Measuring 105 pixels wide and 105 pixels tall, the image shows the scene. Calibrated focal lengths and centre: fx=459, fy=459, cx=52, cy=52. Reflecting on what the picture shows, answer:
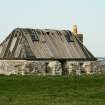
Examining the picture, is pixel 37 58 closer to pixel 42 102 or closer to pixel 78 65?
pixel 78 65

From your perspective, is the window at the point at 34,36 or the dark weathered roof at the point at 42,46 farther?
the window at the point at 34,36

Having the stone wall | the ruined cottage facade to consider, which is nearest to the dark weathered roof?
the ruined cottage facade

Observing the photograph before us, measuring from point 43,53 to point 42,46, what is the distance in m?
1.18

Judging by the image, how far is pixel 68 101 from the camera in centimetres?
1762

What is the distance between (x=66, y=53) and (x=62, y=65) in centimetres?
144

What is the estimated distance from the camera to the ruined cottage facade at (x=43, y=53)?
41188mm

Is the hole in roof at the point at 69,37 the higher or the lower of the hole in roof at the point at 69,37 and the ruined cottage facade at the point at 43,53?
the higher

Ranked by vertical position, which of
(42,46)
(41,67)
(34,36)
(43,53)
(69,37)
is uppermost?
(69,37)

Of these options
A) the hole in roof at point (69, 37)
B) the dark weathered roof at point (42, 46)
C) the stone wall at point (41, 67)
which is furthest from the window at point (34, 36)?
the hole in roof at point (69, 37)

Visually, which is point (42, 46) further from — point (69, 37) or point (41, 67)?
point (69, 37)

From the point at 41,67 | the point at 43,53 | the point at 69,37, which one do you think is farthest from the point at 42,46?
the point at 69,37

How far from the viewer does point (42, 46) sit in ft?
142

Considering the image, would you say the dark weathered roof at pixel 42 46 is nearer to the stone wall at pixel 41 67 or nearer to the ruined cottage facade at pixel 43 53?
the ruined cottage facade at pixel 43 53

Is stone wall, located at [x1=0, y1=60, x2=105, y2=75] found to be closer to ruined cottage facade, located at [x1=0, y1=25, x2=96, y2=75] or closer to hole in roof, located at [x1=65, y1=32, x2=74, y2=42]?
ruined cottage facade, located at [x1=0, y1=25, x2=96, y2=75]
